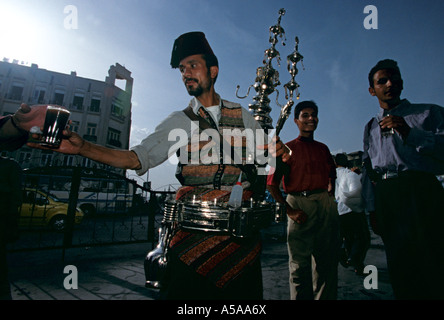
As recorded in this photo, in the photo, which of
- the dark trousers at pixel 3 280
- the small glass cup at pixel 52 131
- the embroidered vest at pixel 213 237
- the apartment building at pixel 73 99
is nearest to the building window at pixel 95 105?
the apartment building at pixel 73 99

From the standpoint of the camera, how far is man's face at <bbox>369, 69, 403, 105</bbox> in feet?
7.61

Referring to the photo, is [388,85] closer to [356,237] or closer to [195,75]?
[195,75]

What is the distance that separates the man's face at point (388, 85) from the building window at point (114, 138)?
114 feet

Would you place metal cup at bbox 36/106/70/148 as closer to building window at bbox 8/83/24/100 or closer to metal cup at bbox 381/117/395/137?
metal cup at bbox 381/117/395/137

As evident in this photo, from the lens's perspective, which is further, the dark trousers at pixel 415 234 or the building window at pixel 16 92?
the building window at pixel 16 92

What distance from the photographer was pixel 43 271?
12.8 feet

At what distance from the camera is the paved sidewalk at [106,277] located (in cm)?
308

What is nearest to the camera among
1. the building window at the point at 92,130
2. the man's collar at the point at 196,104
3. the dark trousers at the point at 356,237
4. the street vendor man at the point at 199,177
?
the street vendor man at the point at 199,177

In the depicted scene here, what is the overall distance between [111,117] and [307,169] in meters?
34.7

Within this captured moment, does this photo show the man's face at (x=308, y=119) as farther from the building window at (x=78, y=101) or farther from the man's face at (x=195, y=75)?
the building window at (x=78, y=101)

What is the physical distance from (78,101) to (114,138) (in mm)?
7001

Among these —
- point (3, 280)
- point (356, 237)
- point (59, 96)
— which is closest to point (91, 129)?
point (59, 96)

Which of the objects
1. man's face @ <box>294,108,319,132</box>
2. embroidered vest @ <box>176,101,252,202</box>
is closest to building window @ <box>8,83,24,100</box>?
man's face @ <box>294,108,319,132</box>
